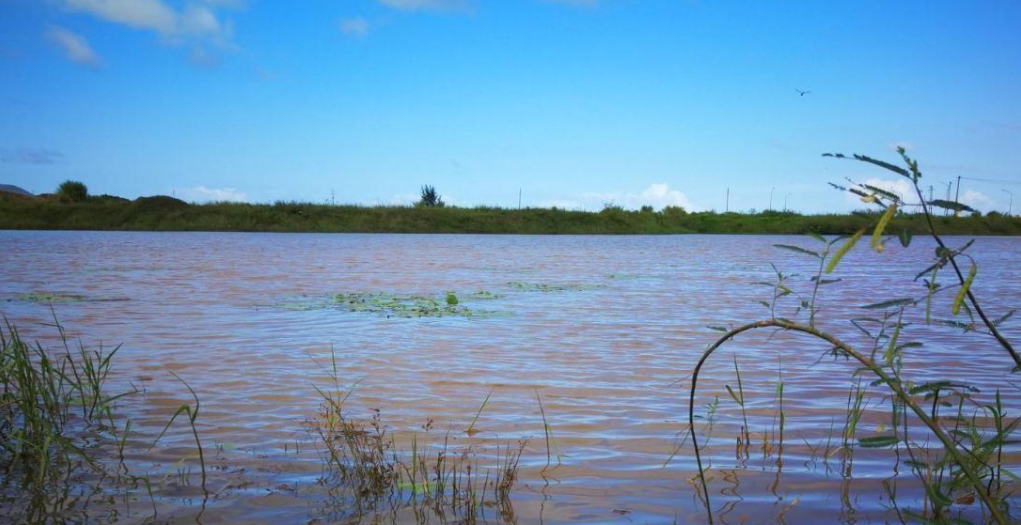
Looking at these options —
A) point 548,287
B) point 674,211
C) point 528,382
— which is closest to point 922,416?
point 528,382

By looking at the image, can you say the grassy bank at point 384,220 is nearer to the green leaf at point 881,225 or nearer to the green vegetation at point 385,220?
the green vegetation at point 385,220

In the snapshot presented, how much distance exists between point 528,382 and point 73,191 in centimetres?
6519

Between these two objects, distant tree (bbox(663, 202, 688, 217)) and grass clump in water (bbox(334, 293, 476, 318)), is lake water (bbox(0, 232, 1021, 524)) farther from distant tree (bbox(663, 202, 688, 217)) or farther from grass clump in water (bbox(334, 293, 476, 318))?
distant tree (bbox(663, 202, 688, 217))

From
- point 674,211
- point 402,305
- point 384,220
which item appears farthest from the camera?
point 674,211

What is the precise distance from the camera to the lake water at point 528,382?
381 centimetres

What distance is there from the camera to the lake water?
12.5 ft

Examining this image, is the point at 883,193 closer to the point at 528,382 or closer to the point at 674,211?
the point at 528,382

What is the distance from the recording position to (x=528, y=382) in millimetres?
6391

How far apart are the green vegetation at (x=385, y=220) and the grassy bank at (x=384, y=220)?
0.21 ft

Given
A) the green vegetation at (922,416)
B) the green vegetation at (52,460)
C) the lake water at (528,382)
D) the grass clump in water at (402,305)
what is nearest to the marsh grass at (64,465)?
the green vegetation at (52,460)

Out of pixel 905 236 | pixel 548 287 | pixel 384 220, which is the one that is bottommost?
pixel 548 287

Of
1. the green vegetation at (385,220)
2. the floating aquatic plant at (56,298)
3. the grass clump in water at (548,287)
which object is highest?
the green vegetation at (385,220)

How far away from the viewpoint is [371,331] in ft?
30.0

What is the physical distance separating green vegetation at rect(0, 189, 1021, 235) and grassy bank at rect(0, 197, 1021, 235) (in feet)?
0.21
